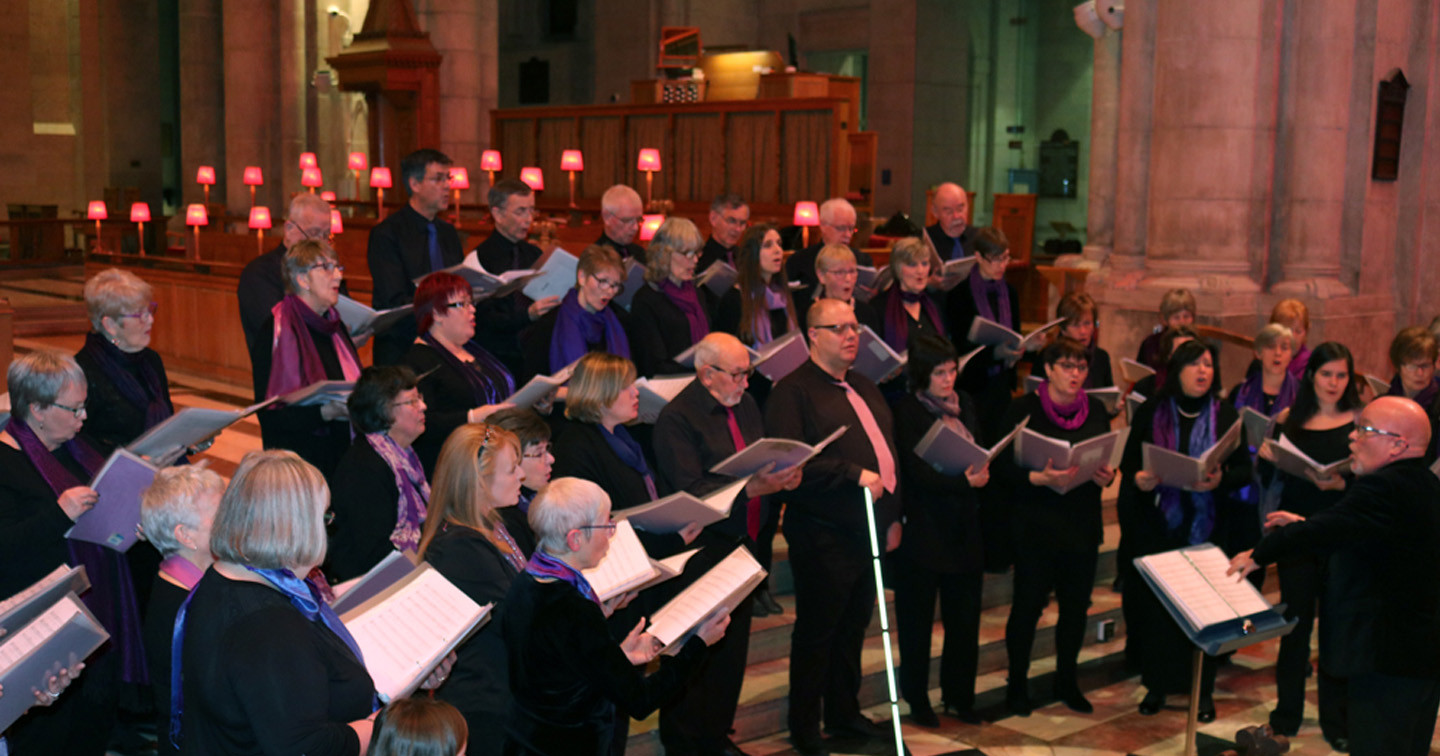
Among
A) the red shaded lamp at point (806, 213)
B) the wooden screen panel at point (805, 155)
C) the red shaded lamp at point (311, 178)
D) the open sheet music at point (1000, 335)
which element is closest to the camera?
the open sheet music at point (1000, 335)

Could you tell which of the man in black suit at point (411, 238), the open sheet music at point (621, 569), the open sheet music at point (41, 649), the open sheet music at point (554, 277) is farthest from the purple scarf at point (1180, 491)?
the open sheet music at point (41, 649)

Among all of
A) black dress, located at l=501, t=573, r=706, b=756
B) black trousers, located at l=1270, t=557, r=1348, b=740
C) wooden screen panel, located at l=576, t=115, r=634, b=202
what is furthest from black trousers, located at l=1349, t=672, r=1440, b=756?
wooden screen panel, located at l=576, t=115, r=634, b=202

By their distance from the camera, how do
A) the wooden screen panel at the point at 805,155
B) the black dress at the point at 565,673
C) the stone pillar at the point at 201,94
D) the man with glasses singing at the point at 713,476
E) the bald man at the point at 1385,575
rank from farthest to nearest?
the stone pillar at the point at 201,94
the wooden screen panel at the point at 805,155
the man with glasses singing at the point at 713,476
the bald man at the point at 1385,575
the black dress at the point at 565,673

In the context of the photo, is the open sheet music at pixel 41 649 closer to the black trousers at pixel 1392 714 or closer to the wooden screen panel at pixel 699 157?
the black trousers at pixel 1392 714

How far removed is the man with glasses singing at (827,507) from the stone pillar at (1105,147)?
23.6 feet

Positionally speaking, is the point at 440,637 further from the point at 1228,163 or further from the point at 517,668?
the point at 1228,163

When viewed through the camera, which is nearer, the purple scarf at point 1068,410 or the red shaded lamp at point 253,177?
the purple scarf at point 1068,410

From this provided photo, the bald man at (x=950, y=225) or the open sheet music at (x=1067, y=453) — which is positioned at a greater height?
the bald man at (x=950, y=225)

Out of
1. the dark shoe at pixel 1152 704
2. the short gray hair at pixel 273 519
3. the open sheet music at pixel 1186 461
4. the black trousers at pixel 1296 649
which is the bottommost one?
the dark shoe at pixel 1152 704

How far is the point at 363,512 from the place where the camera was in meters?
4.02

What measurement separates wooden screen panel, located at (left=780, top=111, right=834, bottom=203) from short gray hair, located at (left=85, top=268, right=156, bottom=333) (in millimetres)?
10045

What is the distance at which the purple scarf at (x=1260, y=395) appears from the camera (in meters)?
6.44

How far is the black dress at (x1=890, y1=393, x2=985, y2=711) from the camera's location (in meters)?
5.49

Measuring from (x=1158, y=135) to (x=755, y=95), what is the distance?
272 inches
